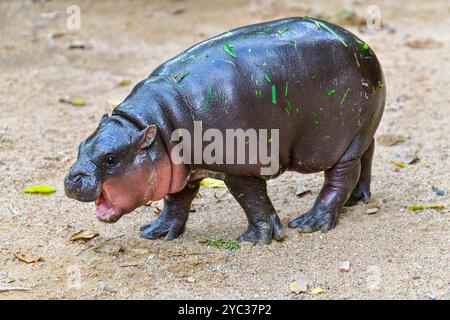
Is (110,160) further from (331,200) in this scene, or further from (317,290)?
(331,200)

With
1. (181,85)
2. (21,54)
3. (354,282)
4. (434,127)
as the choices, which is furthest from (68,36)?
(354,282)

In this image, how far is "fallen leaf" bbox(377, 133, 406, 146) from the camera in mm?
6871

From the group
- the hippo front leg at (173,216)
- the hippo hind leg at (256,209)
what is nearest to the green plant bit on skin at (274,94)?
the hippo hind leg at (256,209)

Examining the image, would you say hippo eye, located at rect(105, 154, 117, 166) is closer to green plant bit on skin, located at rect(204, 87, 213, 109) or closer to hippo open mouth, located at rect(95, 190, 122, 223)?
hippo open mouth, located at rect(95, 190, 122, 223)

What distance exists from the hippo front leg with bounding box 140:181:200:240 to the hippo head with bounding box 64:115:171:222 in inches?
23.9

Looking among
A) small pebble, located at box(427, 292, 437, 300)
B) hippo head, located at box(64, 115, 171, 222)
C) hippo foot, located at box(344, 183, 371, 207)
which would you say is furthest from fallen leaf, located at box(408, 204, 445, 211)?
hippo head, located at box(64, 115, 171, 222)

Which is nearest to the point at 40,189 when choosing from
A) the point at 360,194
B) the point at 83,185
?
the point at 83,185

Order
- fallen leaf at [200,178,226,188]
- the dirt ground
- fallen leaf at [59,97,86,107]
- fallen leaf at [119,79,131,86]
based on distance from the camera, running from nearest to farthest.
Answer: the dirt ground
fallen leaf at [200,178,226,188]
fallen leaf at [59,97,86,107]
fallen leaf at [119,79,131,86]

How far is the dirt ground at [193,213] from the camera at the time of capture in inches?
179

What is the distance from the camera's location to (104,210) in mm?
4520

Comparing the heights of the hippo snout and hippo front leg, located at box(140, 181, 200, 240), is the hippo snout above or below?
above

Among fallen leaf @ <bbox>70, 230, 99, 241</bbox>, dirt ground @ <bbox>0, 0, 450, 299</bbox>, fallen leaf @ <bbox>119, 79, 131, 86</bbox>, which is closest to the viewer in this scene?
dirt ground @ <bbox>0, 0, 450, 299</bbox>

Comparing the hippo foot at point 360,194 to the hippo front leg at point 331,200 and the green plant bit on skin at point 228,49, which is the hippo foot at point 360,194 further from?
the green plant bit on skin at point 228,49

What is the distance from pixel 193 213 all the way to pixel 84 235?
87 centimetres
